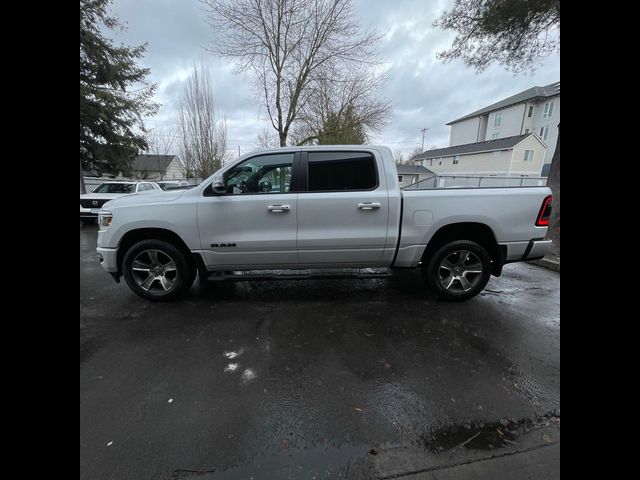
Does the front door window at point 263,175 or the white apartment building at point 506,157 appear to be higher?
the white apartment building at point 506,157

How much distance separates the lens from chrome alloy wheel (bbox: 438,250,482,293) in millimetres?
3750

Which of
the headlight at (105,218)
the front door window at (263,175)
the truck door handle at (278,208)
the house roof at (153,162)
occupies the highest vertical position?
the house roof at (153,162)

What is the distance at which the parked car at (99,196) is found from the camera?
1045cm

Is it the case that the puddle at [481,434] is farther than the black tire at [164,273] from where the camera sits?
No

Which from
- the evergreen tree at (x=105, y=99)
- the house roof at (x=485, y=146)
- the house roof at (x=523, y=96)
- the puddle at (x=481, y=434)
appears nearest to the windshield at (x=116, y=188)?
the evergreen tree at (x=105, y=99)

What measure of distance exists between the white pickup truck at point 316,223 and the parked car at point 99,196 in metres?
6.86

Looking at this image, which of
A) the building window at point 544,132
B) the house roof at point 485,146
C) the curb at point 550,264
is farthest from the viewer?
the building window at point 544,132

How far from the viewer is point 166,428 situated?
1914 mm

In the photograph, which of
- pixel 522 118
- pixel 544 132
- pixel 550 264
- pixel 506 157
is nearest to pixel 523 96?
pixel 522 118

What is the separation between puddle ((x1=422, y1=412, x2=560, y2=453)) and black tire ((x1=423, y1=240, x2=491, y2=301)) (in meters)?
1.87

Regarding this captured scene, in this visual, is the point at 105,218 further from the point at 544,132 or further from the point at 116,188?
the point at 544,132

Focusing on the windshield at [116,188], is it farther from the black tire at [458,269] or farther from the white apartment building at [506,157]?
the white apartment building at [506,157]

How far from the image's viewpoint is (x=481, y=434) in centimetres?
187
